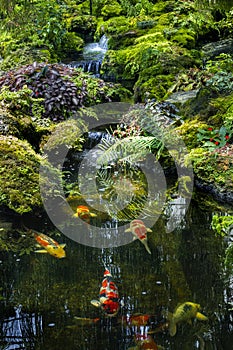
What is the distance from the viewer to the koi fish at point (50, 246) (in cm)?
396

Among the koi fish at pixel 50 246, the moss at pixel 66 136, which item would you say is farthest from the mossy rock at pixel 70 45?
the koi fish at pixel 50 246

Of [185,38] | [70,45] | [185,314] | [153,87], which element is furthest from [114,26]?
[185,314]

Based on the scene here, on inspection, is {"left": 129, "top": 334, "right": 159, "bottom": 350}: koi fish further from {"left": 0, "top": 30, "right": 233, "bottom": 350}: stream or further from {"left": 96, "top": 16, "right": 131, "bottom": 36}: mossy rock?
{"left": 96, "top": 16, "right": 131, "bottom": 36}: mossy rock

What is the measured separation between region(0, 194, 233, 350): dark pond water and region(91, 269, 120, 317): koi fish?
53 mm

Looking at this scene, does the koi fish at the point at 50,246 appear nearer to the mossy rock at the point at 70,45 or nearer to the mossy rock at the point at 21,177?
the mossy rock at the point at 21,177

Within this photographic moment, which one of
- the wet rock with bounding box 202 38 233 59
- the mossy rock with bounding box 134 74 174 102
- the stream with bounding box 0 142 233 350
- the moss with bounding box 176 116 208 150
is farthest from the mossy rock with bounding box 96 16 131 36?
the stream with bounding box 0 142 233 350

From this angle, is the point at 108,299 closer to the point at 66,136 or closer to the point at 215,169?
the point at 215,169

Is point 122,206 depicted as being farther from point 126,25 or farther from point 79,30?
point 79,30

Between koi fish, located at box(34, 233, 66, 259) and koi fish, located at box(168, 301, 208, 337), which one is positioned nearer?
koi fish, located at box(168, 301, 208, 337)

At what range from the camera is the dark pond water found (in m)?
2.88

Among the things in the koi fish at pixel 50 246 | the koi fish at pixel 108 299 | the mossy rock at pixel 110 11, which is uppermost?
the mossy rock at pixel 110 11

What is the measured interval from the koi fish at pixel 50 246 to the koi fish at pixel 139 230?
73cm

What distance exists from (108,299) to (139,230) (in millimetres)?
1245

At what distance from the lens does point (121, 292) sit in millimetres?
3373
